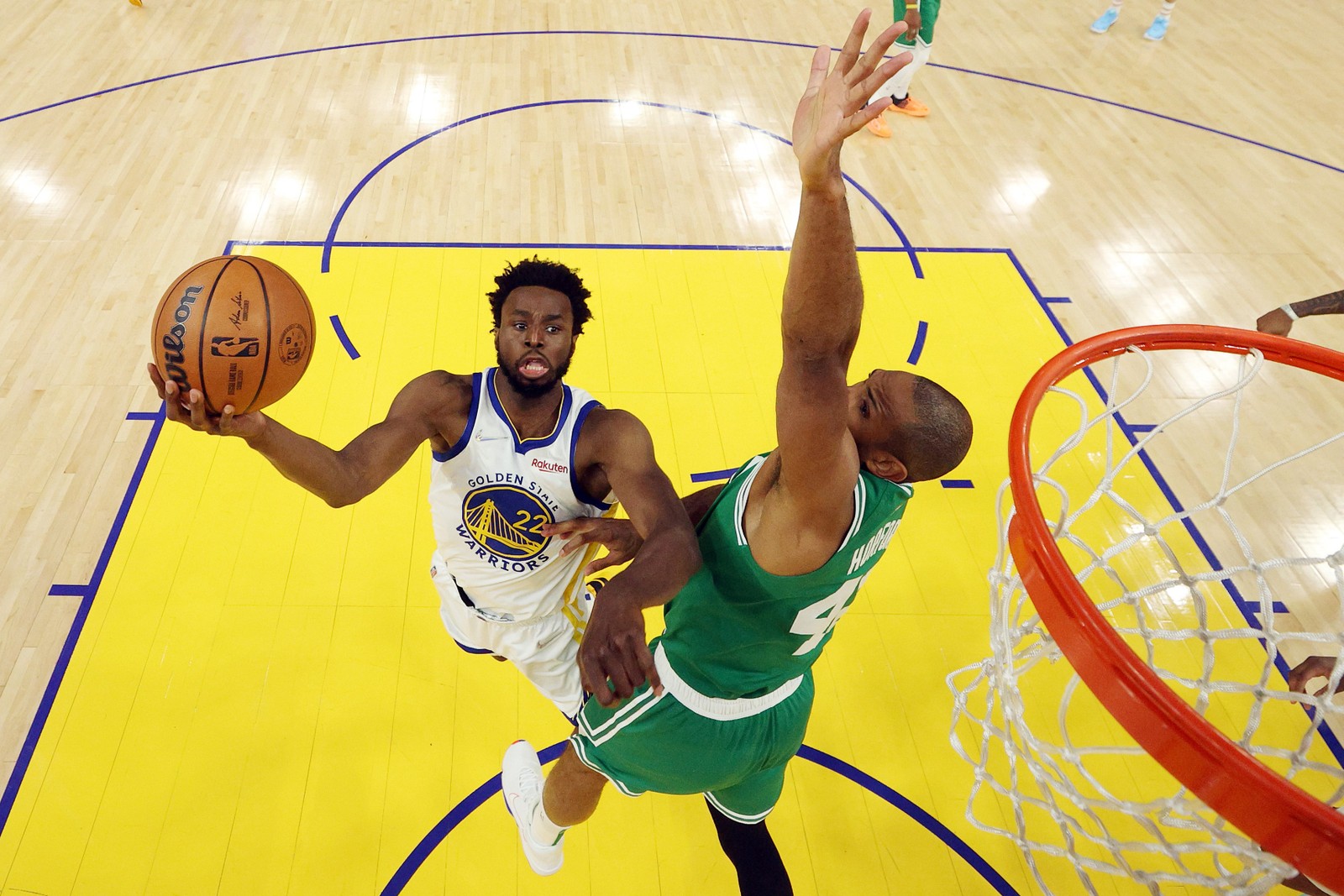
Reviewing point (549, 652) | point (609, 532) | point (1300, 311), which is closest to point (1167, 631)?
point (1300, 311)

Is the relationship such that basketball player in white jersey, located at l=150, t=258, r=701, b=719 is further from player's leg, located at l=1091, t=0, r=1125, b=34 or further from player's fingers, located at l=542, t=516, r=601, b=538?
player's leg, located at l=1091, t=0, r=1125, b=34

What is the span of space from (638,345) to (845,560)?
3.33 meters

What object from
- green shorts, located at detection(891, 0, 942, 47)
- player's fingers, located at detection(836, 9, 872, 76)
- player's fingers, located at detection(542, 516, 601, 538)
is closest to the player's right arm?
player's fingers, located at detection(542, 516, 601, 538)

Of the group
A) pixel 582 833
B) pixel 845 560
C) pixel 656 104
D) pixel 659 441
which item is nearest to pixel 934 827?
pixel 582 833

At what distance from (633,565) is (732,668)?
485 mm

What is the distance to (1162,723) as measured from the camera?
167 centimetres

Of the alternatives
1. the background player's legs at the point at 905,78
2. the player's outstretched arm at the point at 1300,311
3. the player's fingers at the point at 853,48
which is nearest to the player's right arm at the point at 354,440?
the player's fingers at the point at 853,48

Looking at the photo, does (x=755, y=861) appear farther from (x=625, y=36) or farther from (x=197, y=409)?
(x=625, y=36)

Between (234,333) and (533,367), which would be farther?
(533,367)

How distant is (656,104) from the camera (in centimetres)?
773

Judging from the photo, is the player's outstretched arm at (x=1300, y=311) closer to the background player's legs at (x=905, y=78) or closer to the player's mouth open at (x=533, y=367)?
the player's mouth open at (x=533, y=367)

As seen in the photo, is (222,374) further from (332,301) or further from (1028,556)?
(332,301)

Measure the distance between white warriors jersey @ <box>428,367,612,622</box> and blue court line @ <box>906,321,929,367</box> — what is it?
9.63 ft

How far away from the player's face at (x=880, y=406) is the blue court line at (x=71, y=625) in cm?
318
